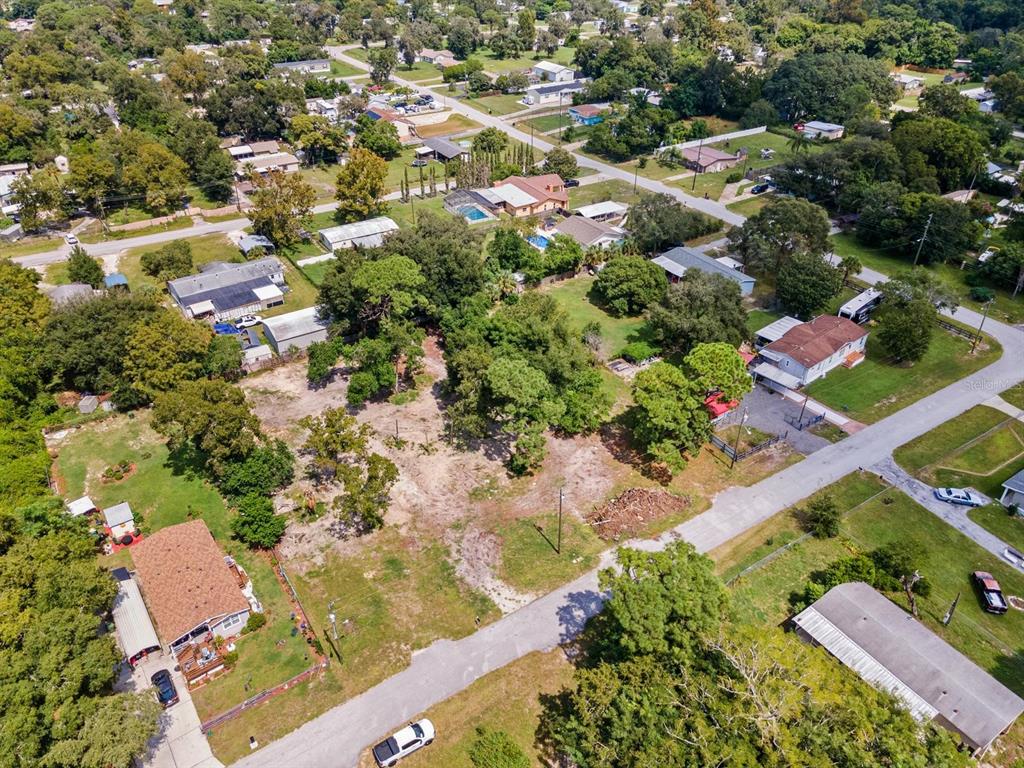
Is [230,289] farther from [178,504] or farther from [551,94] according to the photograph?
[551,94]

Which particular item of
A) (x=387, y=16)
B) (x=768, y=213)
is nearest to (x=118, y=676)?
(x=768, y=213)

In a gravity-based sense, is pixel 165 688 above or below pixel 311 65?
below

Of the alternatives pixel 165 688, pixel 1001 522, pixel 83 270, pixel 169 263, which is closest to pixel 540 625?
pixel 165 688

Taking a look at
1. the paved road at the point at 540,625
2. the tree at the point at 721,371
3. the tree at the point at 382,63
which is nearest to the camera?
the paved road at the point at 540,625

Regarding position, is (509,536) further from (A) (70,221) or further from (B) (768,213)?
(A) (70,221)

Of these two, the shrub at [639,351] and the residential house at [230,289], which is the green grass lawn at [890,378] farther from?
the residential house at [230,289]

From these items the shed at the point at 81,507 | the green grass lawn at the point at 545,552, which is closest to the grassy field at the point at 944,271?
the green grass lawn at the point at 545,552
